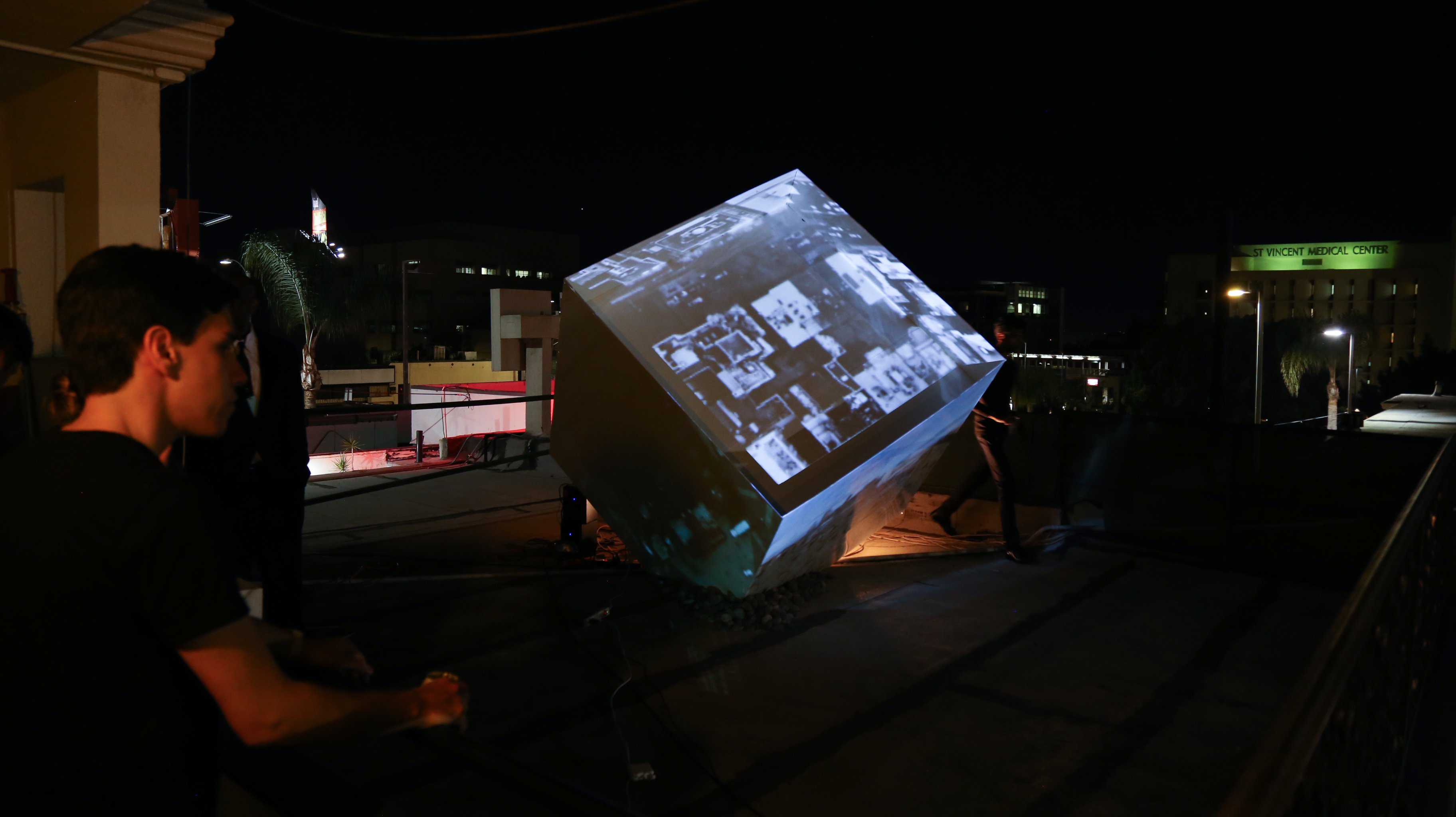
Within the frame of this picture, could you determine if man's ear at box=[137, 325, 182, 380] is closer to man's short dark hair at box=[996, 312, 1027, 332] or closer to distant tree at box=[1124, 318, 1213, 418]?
man's short dark hair at box=[996, 312, 1027, 332]

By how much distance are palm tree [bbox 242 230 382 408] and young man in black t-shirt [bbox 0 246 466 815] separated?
31853 millimetres

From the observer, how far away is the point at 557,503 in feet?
29.9

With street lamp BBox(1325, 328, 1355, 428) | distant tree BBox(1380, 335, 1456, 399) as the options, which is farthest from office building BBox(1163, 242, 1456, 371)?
distant tree BBox(1380, 335, 1456, 399)

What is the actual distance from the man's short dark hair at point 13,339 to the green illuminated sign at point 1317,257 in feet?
357

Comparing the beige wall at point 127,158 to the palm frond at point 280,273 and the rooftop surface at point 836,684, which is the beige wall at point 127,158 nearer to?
the rooftop surface at point 836,684

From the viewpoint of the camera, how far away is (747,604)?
518 cm

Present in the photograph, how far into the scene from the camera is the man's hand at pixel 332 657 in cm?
153

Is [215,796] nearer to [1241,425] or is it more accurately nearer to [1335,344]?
[1241,425]

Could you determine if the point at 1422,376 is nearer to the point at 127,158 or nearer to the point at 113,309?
the point at 127,158

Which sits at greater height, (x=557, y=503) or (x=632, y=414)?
(x=632, y=414)

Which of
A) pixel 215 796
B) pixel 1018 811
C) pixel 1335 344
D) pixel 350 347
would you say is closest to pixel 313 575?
pixel 1018 811

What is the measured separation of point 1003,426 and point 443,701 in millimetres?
5669

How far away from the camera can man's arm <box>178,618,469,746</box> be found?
110cm

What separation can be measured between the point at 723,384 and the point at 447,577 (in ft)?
8.40
